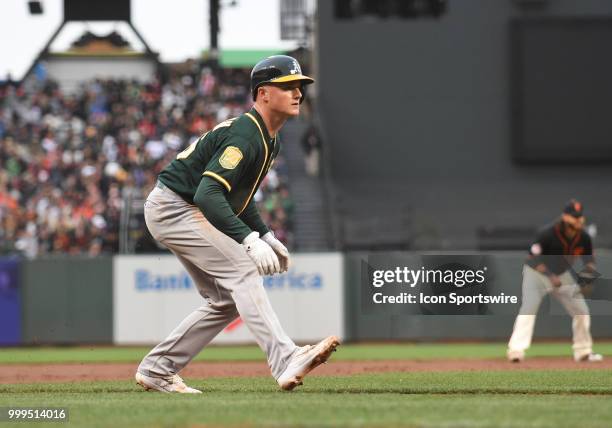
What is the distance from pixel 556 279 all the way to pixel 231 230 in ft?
11.1

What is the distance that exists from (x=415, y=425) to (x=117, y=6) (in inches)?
1001

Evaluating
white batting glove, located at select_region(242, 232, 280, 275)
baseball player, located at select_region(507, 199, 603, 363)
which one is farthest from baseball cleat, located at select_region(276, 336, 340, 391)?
baseball player, located at select_region(507, 199, 603, 363)

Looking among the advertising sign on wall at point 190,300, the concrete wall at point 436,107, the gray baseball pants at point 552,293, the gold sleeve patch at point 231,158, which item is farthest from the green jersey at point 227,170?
the concrete wall at point 436,107

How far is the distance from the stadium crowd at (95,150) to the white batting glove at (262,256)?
42.7 ft

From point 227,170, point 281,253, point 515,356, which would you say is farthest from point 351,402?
point 515,356

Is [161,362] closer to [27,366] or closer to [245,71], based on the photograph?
[27,366]

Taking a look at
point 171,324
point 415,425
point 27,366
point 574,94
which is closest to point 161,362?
point 415,425

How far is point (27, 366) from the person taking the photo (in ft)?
46.6

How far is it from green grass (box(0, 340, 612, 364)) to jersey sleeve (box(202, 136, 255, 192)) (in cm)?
769

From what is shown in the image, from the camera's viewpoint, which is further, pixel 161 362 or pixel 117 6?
pixel 117 6

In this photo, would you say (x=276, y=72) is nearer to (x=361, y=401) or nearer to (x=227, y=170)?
(x=227, y=170)

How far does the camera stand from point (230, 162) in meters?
7.74

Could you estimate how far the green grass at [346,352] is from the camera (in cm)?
1573

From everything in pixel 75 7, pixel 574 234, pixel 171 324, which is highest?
pixel 75 7
